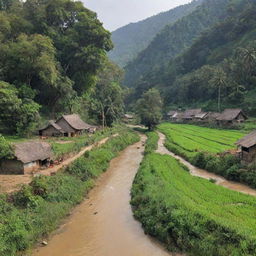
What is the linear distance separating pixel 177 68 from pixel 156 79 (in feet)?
37.5

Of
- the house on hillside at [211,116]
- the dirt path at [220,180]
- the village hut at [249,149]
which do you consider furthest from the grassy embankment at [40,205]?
A: the house on hillside at [211,116]

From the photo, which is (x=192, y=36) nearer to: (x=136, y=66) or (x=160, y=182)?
(x=136, y=66)

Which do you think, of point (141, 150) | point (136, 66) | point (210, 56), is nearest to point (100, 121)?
point (141, 150)

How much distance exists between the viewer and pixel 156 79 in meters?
130

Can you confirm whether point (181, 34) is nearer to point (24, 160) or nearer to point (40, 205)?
point (24, 160)

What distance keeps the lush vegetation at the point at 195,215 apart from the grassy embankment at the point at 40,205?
5160 millimetres

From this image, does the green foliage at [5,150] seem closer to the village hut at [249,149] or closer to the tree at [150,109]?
the village hut at [249,149]

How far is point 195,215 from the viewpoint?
16703mm

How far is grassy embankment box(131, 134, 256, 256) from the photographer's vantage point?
14.2 m

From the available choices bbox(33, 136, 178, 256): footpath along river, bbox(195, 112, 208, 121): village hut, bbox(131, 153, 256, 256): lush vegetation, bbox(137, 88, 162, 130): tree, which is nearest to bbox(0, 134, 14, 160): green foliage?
bbox(33, 136, 178, 256): footpath along river

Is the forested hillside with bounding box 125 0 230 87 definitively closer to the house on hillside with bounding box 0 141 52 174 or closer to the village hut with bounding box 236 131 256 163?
the house on hillside with bounding box 0 141 52 174

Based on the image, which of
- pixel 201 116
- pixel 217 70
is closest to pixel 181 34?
pixel 217 70

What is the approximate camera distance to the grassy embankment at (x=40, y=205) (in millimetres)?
16234

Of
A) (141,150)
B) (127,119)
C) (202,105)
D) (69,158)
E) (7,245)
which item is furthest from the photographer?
(127,119)
